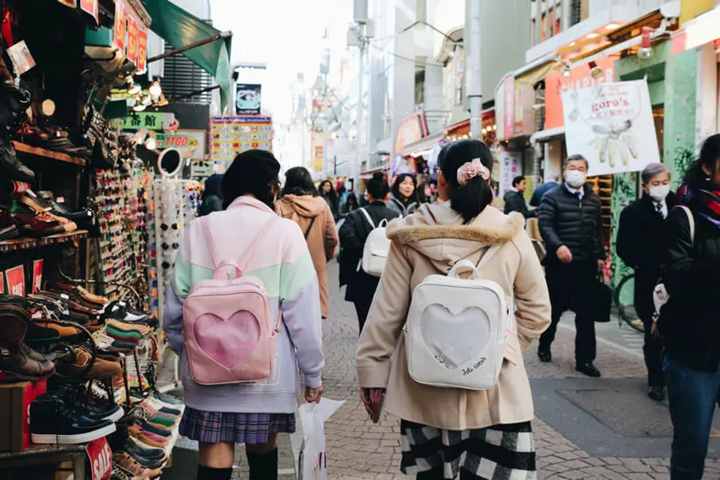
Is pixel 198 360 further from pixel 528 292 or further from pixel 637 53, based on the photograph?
pixel 637 53

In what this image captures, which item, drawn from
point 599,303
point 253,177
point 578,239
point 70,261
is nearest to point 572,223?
point 578,239

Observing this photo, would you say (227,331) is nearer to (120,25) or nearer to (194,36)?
(120,25)

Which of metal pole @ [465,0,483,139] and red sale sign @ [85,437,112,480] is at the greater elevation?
metal pole @ [465,0,483,139]

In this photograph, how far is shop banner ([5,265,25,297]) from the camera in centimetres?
468

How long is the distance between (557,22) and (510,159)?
17.9ft

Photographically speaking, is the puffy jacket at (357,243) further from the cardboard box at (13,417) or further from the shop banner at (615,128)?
the cardboard box at (13,417)

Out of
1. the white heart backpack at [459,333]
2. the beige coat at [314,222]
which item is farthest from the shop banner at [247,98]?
the white heart backpack at [459,333]

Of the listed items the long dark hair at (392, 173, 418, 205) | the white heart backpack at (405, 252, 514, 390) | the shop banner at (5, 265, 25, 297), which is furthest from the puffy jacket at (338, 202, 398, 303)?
the white heart backpack at (405, 252, 514, 390)

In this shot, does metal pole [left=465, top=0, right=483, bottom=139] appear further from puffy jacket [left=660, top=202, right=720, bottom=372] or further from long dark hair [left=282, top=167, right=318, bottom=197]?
puffy jacket [left=660, top=202, right=720, bottom=372]

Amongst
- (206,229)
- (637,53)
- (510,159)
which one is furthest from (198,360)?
(510,159)

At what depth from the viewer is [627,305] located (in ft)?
37.8

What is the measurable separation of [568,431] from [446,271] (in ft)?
11.3

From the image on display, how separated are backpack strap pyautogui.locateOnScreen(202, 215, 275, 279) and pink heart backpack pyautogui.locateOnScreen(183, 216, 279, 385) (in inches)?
4.3

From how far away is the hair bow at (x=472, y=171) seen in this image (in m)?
3.20
